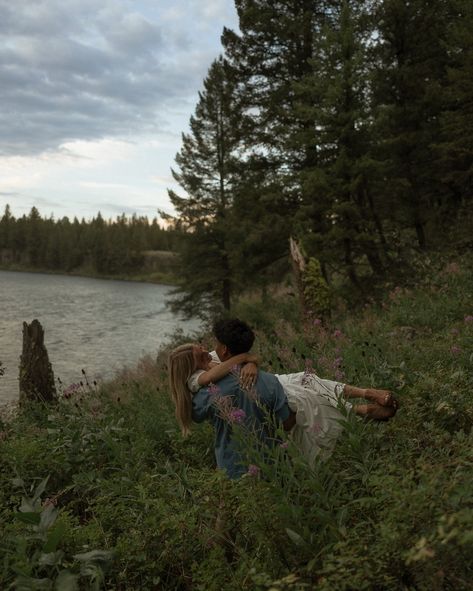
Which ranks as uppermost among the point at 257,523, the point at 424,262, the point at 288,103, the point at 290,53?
the point at 290,53

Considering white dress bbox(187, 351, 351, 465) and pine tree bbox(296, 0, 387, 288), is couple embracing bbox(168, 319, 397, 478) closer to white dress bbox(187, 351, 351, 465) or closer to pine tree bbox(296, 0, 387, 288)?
white dress bbox(187, 351, 351, 465)

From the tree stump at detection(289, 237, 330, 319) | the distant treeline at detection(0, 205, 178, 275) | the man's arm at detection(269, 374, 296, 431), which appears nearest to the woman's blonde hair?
the man's arm at detection(269, 374, 296, 431)

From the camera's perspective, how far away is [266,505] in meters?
2.55

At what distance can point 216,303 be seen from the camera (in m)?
23.3

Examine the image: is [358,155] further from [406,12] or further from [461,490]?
[461,490]

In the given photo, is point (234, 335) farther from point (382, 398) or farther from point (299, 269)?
point (299, 269)

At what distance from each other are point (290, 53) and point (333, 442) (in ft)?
50.0

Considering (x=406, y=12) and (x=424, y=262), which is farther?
(x=406, y=12)

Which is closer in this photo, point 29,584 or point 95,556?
point 29,584

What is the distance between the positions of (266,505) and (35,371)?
21.4 feet

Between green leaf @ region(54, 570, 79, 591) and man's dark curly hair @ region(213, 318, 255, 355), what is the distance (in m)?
1.59

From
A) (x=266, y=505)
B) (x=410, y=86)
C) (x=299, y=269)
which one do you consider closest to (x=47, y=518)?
(x=266, y=505)

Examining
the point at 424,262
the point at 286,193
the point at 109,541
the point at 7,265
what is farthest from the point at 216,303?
the point at 7,265

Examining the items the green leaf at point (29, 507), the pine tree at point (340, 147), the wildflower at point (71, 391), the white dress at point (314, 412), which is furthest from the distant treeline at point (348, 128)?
the green leaf at point (29, 507)
